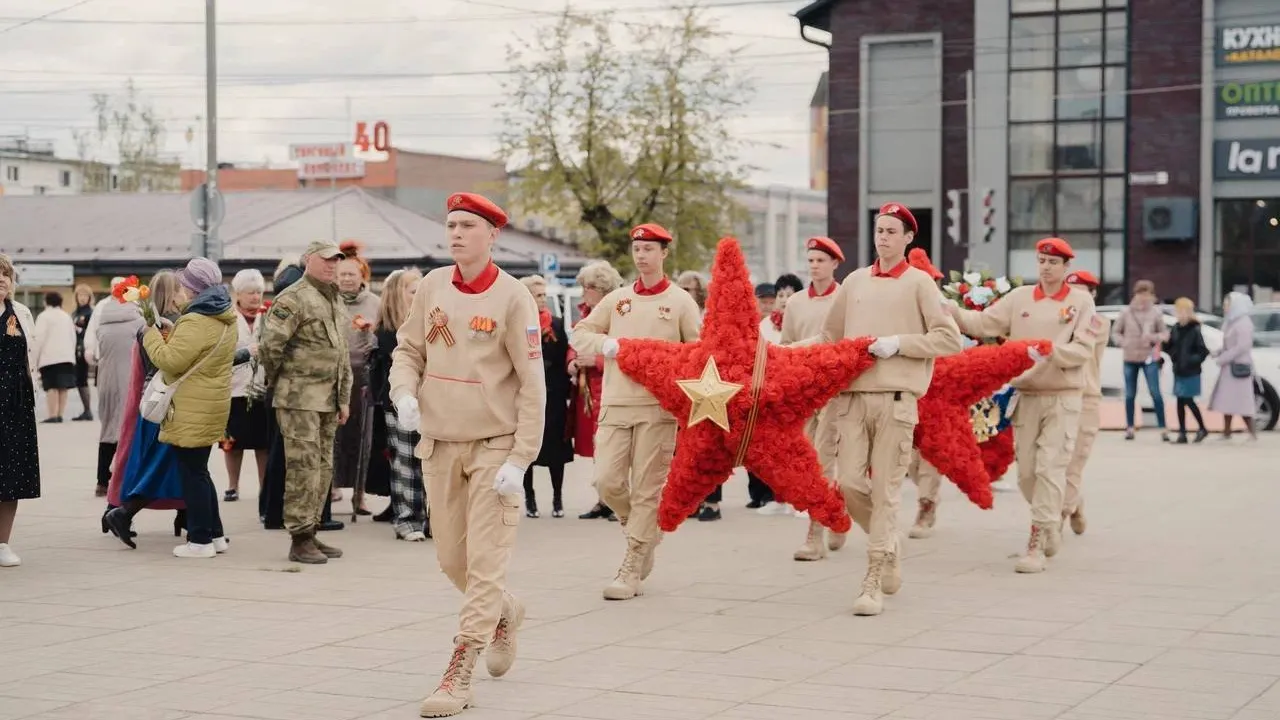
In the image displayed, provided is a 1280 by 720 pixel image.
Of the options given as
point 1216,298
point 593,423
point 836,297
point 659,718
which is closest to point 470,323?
point 659,718

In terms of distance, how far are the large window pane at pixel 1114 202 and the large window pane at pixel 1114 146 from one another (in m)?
0.27

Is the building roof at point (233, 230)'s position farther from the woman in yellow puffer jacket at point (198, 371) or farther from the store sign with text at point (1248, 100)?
the woman in yellow puffer jacket at point (198, 371)

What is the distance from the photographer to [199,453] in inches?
429

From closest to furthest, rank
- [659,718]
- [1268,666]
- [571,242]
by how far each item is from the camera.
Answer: [659,718] → [1268,666] → [571,242]

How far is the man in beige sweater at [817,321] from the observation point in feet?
36.4

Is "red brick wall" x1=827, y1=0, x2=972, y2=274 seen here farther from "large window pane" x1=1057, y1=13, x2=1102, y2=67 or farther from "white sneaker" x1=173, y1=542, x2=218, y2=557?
"white sneaker" x1=173, y1=542, x2=218, y2=557

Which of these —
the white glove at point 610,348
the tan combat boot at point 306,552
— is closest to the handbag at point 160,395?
the tan combat boot at point 306,552

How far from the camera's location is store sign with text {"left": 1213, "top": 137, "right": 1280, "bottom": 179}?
38094mm

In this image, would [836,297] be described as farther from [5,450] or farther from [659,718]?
[5,450]

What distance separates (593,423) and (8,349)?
4.61 metres

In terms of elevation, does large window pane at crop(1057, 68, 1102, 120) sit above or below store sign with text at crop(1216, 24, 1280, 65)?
below

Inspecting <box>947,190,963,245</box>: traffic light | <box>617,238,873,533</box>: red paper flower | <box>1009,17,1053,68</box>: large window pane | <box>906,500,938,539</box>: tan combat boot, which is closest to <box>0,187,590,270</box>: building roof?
<box>947,190,963,245</box>: traffic light

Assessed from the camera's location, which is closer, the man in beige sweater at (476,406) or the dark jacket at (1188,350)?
the man in beige sweater at (476,406)

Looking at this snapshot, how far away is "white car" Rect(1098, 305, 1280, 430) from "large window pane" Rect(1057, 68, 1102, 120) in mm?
15409
